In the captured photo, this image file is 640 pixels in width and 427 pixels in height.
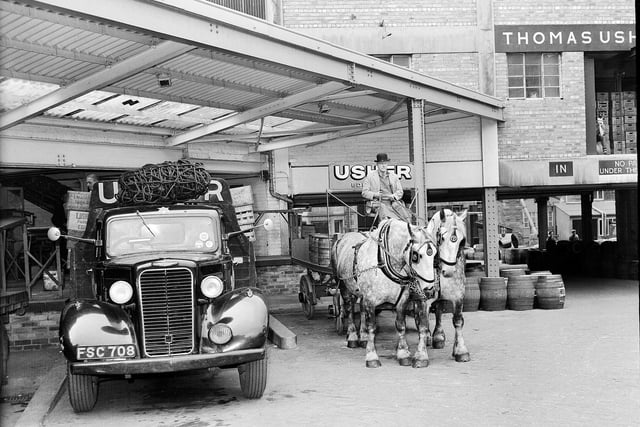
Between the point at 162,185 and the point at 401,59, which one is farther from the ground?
the point at 401,59

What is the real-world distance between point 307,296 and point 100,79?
7195 mm

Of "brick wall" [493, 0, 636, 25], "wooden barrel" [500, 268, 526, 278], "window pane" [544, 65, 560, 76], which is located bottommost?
"wooden barrel" [500, 268, 526, 278]

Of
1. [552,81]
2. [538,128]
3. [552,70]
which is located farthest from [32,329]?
[552,70]

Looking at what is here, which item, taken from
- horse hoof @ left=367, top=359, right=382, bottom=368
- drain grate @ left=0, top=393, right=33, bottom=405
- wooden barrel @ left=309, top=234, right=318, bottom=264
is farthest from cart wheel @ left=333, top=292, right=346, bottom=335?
drain grate @ left=0, top=393, right=33, bottom=405

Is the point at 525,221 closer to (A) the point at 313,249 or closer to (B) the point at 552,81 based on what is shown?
(B) the point at 552,81

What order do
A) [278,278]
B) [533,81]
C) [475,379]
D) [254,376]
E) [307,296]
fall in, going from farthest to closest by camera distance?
[278,278]
[533,81]
[307,296]
[475,379]
[254,376]

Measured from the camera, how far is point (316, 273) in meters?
15.3

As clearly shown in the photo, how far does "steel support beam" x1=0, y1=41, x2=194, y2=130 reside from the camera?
31.9 ft

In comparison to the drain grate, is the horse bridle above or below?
above

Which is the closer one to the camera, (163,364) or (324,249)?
(163,364)

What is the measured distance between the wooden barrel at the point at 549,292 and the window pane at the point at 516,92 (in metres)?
5.28

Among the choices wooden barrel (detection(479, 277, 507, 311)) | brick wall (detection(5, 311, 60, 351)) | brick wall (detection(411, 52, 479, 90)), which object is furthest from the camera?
brick wall (detection(411, 52, 479, 90))

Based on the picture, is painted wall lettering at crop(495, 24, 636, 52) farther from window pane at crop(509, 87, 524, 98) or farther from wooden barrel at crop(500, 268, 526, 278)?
wooden barrel at crop(500, 268, 526, 278)

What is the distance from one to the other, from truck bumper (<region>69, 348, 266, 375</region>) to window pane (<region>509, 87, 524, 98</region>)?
44.1 ft
